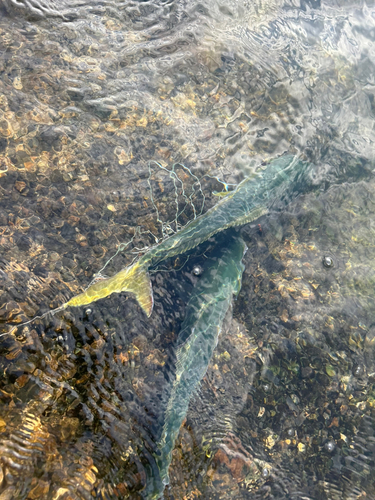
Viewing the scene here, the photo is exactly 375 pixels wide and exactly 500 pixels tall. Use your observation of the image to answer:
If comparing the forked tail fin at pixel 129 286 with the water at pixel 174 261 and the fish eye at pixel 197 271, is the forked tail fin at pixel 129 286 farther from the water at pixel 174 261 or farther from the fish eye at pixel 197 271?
the fish eye at pixel 197 271

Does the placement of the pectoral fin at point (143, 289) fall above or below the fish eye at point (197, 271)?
above

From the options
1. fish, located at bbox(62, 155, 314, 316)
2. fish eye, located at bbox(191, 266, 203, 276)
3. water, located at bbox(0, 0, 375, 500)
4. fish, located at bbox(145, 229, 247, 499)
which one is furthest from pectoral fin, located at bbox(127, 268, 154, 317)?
fish eye, located at bbox(191, 266, 203, 276)

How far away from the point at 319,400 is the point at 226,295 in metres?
1.79

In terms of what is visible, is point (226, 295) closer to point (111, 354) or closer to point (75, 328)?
point (111, 354)

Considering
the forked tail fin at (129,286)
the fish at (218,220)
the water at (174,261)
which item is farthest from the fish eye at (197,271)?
the forked tail fin at (129,286)

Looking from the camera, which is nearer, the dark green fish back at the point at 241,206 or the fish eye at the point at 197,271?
the dark green fish back at the point at 241,206

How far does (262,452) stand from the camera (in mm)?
3887

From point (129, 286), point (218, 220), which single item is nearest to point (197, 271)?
point (218, 220)

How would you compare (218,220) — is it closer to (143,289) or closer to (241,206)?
(241,206)

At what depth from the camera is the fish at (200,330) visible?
11.8ft

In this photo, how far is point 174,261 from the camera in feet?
14.7

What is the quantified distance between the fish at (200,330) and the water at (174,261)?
0.12 m

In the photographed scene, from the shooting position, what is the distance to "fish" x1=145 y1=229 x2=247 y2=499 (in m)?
3.60

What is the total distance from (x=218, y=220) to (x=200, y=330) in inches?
63.1
